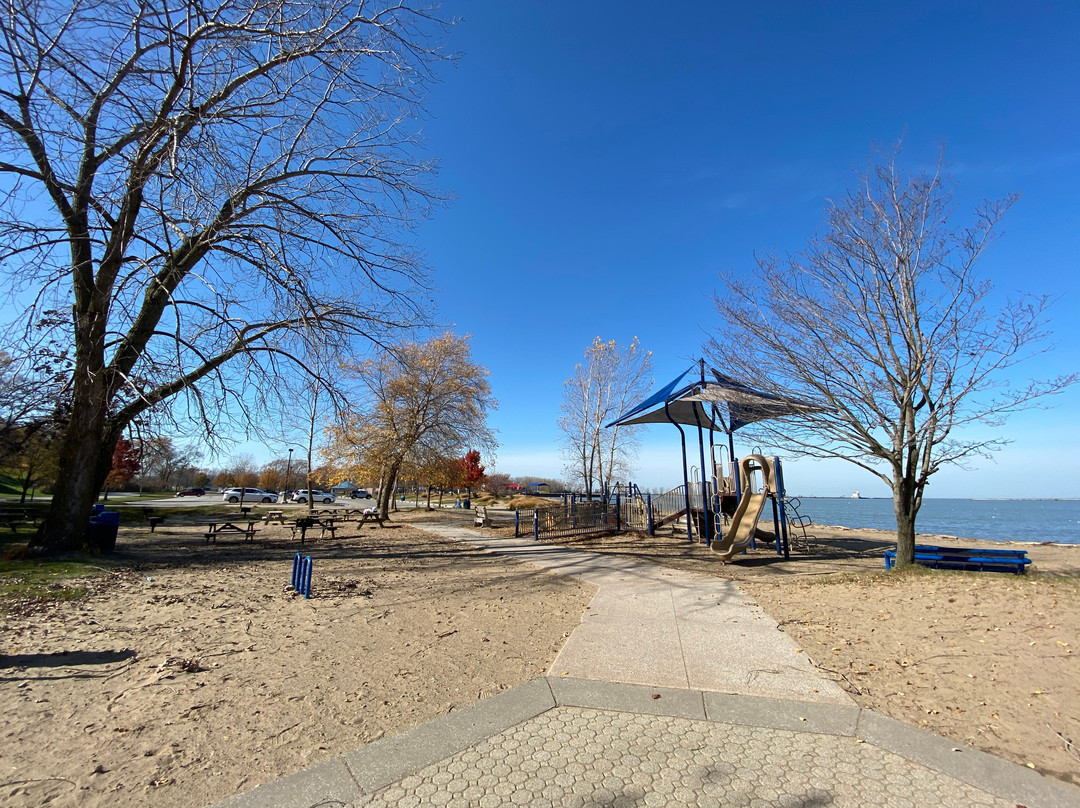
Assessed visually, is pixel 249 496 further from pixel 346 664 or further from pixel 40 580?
pixel 346 664

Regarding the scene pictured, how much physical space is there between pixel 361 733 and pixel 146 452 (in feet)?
29.3

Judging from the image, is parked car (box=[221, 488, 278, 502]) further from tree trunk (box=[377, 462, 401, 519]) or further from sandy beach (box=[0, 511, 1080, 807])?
sandy beach (box=[0, 511, 1080, 807])

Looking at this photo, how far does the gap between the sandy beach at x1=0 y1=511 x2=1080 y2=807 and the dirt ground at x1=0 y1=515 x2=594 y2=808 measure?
0.02 m

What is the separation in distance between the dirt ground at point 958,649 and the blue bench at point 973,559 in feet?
6.08

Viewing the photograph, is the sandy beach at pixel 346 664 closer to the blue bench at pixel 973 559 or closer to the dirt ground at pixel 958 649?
the dirt ground at pixel 958 649

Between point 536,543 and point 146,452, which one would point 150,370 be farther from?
point 536,543

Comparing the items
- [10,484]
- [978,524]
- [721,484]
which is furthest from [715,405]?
[10,484]

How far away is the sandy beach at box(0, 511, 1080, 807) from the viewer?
3.12 metres

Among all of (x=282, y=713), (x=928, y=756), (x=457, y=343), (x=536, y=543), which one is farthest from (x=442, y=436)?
(x=928, y=756)

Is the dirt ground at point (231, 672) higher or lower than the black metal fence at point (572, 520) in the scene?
lower

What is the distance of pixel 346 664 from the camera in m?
4.75

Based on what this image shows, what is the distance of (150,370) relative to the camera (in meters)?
7.72

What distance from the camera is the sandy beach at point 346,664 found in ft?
10.2

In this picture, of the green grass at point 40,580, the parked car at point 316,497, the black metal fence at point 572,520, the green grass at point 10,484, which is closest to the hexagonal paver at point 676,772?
the green grass at point 40,580
